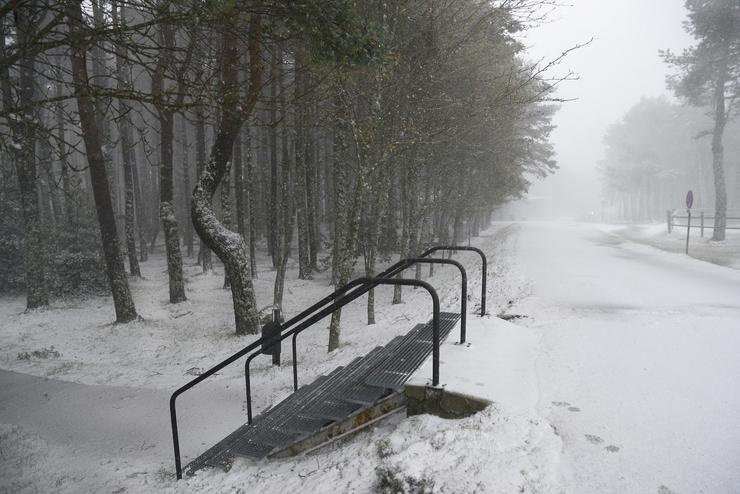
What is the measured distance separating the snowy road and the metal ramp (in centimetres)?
→ 139

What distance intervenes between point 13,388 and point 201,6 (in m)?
7.74

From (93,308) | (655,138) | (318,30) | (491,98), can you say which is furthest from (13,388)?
(655,138)

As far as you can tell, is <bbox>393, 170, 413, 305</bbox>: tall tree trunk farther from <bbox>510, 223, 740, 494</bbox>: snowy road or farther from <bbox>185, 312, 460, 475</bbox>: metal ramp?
<bbox>185, 312, 460, 475</bbox>: metal ramp

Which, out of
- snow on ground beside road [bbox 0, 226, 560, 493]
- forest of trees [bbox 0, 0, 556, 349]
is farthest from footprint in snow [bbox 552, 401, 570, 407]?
forest of trees [bbox 0, 0, 556, 349]

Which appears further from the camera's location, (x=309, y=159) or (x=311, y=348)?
(x=309, y=159)

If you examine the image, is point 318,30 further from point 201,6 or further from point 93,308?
point 93,308

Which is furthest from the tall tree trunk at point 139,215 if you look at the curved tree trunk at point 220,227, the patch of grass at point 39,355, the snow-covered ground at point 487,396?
the curved tree trunk at point 220,227

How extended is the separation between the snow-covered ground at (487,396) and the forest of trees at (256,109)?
2.05 metres

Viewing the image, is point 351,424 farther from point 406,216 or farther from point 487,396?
point 406,216

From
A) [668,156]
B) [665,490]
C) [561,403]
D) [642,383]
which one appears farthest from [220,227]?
[668,156]

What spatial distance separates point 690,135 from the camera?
43.7 m

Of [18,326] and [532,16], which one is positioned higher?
[532,16]

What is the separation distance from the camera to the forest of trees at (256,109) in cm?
454

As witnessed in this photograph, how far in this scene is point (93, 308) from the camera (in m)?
13.6
